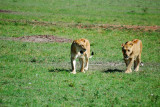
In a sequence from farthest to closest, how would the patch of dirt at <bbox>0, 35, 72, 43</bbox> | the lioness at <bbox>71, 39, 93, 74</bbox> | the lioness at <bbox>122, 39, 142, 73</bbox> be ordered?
the patch of dirt at <bbox>0, 35, 72, 43</bbox>
the lioness at <bbox>122, 39, 142, 73</bbox>
the lioness at <bbox>71, 39, 93, 74</bbox>

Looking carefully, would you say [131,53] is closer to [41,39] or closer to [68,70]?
[68,70]

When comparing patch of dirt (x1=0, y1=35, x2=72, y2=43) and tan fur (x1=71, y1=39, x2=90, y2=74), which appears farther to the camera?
patch of dirt (x1=0, y1=35, x2=72, y2=43)

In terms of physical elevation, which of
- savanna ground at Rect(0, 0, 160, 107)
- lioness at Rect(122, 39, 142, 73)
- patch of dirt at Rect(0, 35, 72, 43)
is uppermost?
lioness at Rect(122, 39, 142, 73)

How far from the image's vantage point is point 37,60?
13508 millimetres

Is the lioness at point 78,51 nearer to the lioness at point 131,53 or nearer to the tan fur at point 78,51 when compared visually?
the tan fur at point 78,51

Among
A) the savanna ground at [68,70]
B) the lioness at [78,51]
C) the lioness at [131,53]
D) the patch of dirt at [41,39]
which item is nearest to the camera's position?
the savanna ground at [68,70]

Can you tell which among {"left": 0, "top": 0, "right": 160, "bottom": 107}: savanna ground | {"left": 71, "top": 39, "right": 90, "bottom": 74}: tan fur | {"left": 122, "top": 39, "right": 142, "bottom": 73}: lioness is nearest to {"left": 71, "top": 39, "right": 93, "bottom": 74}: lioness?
{"left": 71, "top": 39, "right": 90, "bottom": 74}: tan fur

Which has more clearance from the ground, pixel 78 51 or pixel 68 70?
pixel 78 51

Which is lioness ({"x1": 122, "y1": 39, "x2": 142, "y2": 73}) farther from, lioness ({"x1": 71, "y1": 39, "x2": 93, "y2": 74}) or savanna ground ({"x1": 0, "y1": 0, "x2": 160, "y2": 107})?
lioness ({"x1": 71, "y1": 39, "x2": 93, "y2": 74})

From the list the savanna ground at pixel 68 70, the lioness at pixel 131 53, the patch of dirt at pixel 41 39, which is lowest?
the savanna ground at pixel 68 70

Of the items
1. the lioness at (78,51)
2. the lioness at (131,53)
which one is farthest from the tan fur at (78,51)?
the lioness at (131,53)

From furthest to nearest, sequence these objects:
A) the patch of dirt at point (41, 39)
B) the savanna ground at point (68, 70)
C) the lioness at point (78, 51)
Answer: the patch of dirt at point (41, 39) → the lioness at point (78, 51) → the savanna ground at point (68, 70)

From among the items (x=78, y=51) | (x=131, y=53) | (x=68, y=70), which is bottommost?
(x=68, y=70)

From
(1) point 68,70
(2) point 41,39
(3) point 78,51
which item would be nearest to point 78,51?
(3) point 78,51
